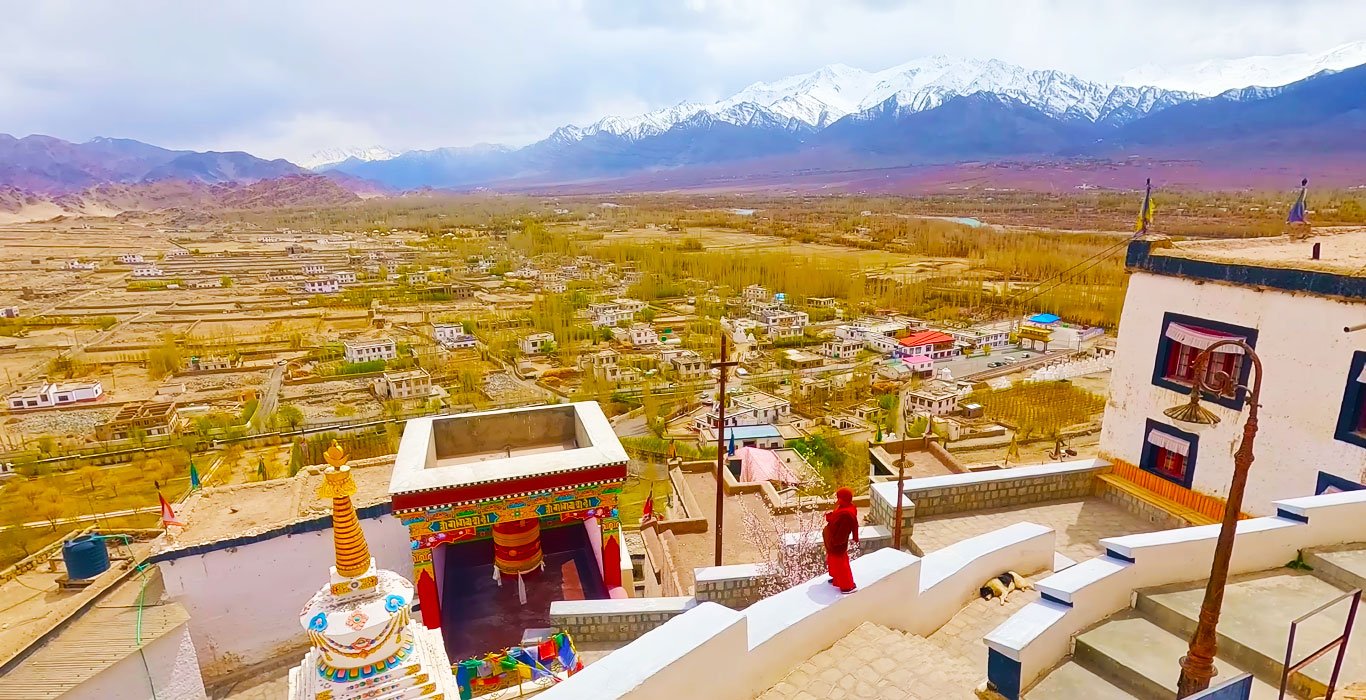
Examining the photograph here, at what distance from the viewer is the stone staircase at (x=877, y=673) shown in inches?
155

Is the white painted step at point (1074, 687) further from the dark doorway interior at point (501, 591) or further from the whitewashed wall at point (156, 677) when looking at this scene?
the whitewashed wall at point (156, 677)

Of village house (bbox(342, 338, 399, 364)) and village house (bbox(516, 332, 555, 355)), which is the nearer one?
village house (bbox(342, 338, 399, 364))

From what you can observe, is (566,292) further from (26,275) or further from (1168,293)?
(26,275)

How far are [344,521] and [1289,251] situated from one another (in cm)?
1092

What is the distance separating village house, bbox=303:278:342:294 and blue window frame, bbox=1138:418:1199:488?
68.0 meters

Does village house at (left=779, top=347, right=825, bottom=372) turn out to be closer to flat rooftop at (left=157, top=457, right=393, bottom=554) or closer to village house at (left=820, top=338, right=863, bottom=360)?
village house at (left=820, top=338, right=863, bottom=360)

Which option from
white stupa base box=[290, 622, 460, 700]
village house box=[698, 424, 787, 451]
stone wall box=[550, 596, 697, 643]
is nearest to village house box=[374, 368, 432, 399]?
village house box=[698, 424, 787, 451]

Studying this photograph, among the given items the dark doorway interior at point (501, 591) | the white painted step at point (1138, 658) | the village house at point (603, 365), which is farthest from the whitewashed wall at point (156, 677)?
the village house at point (603, 365)

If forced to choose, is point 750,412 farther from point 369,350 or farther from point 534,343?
point 369,350

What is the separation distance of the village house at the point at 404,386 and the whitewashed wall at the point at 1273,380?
32.8 metres

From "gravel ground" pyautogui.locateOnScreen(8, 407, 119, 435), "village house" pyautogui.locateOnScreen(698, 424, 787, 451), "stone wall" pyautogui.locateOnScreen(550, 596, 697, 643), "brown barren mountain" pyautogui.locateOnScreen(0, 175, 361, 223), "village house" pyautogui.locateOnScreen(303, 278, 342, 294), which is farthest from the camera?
"brown barren mountain" pyautogui.locateOnScreen(0, 175, 361, 223)

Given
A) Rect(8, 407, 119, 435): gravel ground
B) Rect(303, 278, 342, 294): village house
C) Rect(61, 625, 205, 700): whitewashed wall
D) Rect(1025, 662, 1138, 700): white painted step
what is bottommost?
Rect(8, 407, 119, 435): gravel ground

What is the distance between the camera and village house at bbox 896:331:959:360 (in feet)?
133

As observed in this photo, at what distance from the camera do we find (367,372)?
4009 centimetres
